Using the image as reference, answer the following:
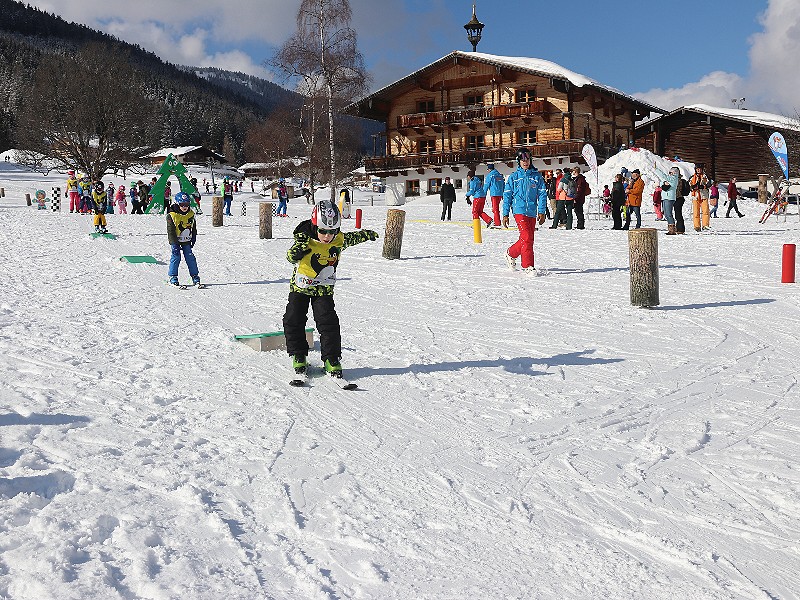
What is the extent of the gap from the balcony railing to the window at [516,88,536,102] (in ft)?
2.59

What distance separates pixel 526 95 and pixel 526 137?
7.68 feet

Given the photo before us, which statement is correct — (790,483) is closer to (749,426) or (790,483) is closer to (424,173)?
(749,426)

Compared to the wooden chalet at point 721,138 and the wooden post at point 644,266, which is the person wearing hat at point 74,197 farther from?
the wooden chalet at point 721,138

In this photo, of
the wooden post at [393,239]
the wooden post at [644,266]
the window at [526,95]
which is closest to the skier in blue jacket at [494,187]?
the wooden post at [393,239]

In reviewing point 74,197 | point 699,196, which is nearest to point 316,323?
point 699,196

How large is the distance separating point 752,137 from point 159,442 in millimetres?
41249

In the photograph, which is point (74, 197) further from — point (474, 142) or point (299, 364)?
point (299, 364)

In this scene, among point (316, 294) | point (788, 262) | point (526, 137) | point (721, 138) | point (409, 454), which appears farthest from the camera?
point (526, 137)

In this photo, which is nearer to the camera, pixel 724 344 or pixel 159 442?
pixel 159 442

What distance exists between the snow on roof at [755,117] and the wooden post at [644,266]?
33.6 m

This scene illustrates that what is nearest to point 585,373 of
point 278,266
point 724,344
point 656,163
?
point 724,344

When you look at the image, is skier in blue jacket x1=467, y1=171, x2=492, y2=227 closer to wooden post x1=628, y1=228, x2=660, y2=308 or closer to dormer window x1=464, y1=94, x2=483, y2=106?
wooden post x1=628, y1=228, x2=660, y2=308

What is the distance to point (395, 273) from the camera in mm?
10977

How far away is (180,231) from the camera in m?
9.58
